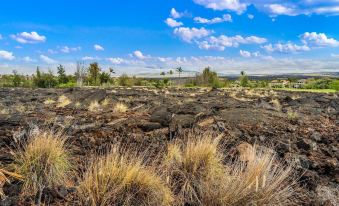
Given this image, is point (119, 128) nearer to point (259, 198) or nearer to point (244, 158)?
point (244, 158)

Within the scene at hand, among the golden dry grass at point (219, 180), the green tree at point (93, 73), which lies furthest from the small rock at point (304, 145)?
the green tree at point (93, 73)

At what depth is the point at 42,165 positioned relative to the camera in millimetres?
6898

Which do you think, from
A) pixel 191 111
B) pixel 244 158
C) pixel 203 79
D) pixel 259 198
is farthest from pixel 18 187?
pixel 203 79

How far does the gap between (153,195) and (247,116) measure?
9537mm

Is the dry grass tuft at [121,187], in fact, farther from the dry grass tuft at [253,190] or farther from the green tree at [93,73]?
the green tree at [93,73]

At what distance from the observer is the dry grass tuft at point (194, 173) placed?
635 centimetres

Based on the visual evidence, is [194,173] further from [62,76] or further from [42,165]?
[62,76]

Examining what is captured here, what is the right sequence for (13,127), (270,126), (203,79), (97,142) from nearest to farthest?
(97,142)
(13,127)
(270,126)
(203,79)

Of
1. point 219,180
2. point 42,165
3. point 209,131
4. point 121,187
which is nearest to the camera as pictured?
point 121,187

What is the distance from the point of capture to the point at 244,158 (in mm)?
8266

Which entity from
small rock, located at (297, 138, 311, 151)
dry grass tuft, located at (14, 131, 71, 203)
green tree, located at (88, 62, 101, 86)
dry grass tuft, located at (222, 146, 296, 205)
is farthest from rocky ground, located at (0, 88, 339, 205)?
green tree, located at (88, 62, 101, 86)

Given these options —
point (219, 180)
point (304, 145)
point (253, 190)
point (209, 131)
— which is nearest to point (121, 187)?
point (219, 180)

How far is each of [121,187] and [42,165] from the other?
172 centimetres

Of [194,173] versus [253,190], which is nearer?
[253,190]
